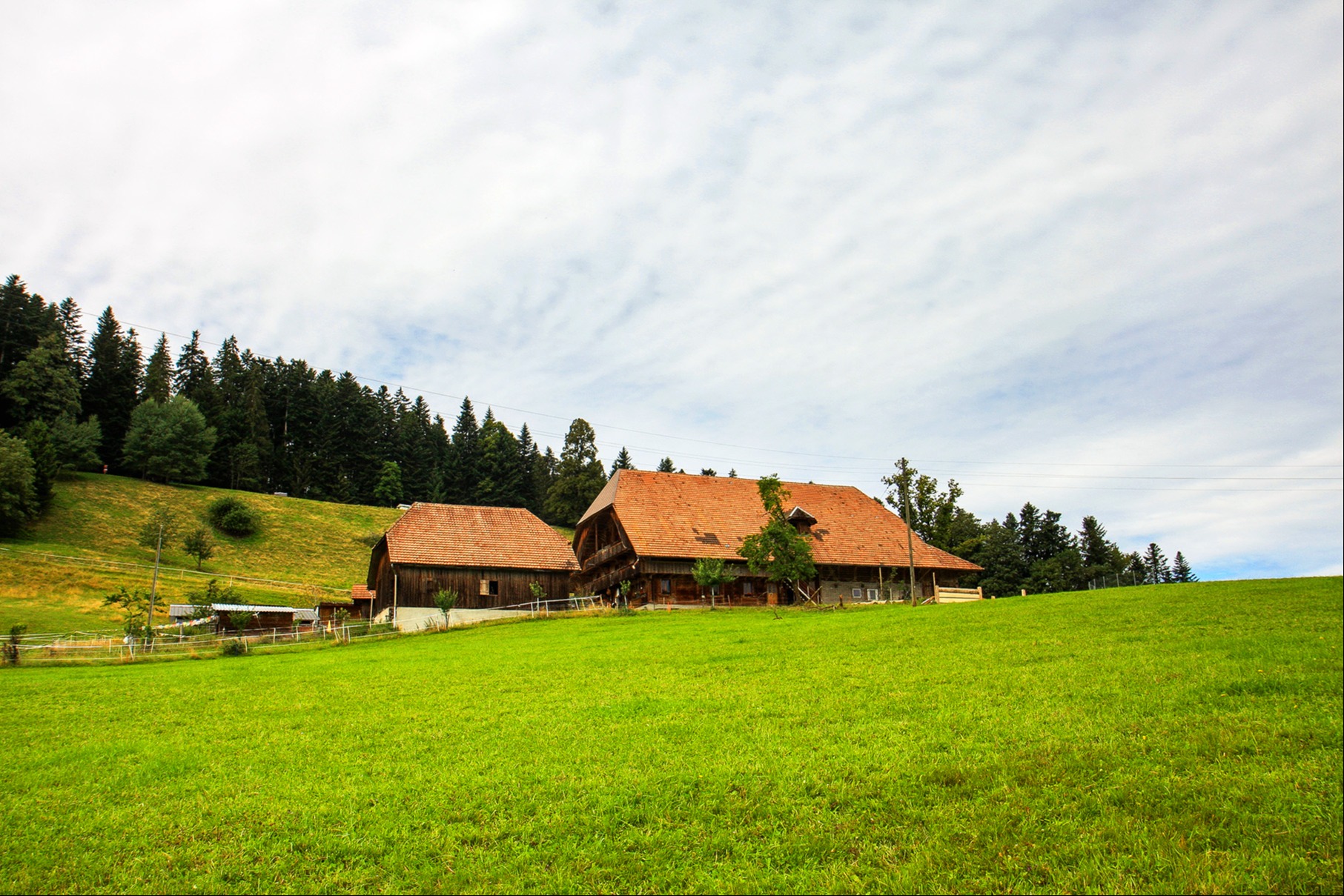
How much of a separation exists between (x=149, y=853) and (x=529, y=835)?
12.6ft

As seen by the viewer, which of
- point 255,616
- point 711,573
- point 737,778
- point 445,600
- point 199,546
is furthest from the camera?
point 199,546

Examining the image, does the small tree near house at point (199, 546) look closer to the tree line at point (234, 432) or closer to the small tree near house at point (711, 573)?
the tree line at point (234, 432)

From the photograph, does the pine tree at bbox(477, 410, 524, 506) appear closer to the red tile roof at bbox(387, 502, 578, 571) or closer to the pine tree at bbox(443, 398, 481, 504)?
the pine tree at bbox(443, 398, 481, 504)

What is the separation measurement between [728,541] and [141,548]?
49.9 metres

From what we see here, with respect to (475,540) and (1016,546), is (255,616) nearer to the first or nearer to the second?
(475,540)

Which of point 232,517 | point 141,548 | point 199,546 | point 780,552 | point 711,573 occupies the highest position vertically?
point 232,517

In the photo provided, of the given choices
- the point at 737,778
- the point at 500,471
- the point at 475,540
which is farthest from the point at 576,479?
the point at 737,778

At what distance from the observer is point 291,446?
102250mm

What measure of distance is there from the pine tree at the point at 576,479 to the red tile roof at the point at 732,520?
3776 cm

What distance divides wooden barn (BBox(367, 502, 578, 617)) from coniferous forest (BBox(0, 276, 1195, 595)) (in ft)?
89.6

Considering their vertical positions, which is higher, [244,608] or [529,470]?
[529,470]

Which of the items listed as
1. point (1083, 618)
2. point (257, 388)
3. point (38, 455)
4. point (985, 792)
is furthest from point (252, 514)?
point (985, 792)

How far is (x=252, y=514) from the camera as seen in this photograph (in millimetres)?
74875

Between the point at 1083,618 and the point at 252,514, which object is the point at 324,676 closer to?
the point at 1083,618
